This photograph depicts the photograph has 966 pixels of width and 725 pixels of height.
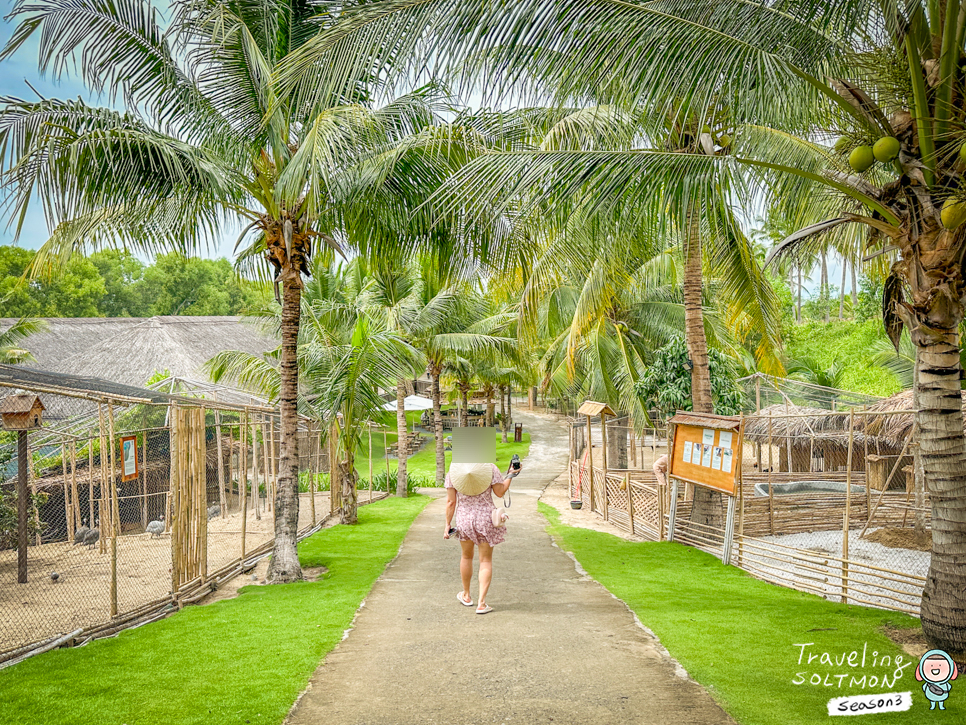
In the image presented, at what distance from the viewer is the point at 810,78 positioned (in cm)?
495

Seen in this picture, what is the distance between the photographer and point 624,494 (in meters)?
14.6

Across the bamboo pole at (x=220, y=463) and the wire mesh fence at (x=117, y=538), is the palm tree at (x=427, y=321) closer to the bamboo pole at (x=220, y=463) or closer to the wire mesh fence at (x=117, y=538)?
the wire mesh fence at (x=117, y=538)

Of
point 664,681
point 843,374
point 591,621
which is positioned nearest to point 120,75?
point 591,621

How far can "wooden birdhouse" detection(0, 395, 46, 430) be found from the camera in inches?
314

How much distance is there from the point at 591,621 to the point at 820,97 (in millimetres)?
4952

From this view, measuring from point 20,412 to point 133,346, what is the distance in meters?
19.5

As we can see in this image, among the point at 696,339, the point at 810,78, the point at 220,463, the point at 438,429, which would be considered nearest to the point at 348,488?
the point at 220,463

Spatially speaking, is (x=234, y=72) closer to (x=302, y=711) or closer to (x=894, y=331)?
(x=302, y=711)

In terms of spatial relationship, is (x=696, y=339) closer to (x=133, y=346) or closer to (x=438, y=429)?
(x=438, y=429)

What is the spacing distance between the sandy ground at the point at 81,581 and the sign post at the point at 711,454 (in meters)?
6.59

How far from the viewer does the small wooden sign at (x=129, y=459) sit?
7379 mm

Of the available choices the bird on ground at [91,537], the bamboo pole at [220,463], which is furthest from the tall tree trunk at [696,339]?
the bird on ground at [91,537]

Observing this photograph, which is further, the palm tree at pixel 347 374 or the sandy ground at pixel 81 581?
the palm tree at pixel 347 374

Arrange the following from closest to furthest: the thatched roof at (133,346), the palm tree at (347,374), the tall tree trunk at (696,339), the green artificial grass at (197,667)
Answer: the green artificial grass at (197,667)
the tall tree trunk at (696,339)
the palm tree at (347,374)
the thatched roof at (133,346)
